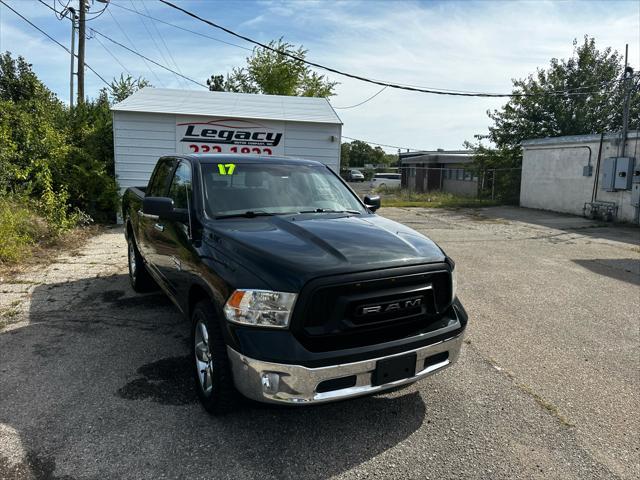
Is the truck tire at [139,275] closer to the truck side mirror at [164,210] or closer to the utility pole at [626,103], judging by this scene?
the truck side mirror at [164,210]

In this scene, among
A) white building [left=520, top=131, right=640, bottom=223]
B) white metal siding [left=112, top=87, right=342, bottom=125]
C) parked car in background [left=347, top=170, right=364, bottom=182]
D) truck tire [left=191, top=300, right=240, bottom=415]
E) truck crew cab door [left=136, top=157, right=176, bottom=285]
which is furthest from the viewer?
parked car in background [left=347, top=170, right=364, bottom=182]

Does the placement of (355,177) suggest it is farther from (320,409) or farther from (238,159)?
(320,409)

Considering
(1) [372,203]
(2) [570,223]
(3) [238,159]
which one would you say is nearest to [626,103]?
(2) [570,223]

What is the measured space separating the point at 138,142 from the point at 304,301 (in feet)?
36.0

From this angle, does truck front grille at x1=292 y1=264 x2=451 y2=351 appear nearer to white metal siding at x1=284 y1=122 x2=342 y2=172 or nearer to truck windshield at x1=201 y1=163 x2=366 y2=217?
truck windshield at x1=201 y1=163 x2=366 y2=217

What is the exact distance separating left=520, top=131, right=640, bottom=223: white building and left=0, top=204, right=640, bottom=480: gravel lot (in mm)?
11574

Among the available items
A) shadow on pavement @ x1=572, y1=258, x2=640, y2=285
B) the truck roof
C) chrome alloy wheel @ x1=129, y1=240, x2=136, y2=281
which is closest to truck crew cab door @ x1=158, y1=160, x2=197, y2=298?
the truck roof

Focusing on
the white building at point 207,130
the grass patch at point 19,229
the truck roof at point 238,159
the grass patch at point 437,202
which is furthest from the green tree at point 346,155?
the truck roof at point 238,159

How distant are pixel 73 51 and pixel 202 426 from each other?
28.2 metres

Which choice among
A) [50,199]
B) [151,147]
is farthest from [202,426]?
[151,147]

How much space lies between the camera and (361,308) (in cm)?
268

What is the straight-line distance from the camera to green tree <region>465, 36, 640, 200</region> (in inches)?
909

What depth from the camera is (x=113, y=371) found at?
376cm

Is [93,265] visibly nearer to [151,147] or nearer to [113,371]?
[113,371]
